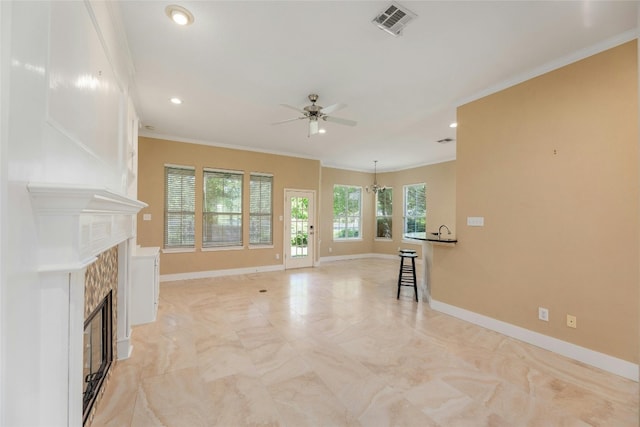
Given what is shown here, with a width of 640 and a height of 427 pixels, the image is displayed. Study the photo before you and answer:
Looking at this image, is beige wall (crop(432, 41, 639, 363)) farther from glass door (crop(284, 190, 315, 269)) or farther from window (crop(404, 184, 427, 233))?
window (crop(404, 184, 427, 233))

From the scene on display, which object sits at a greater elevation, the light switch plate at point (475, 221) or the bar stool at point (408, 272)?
the light switch plate at point (475, 221)

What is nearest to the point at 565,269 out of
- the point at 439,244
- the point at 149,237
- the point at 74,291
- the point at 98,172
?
the point at 439,244

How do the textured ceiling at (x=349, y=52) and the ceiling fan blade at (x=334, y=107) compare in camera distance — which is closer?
the textured ceiling at (x=349, y=52)

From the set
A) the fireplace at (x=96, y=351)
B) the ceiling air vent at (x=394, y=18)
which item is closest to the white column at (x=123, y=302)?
the fireplace at (x=96, y=351)

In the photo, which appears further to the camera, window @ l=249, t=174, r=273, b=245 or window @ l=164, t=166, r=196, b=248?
window @ l=249, t=174, r=273, b=245

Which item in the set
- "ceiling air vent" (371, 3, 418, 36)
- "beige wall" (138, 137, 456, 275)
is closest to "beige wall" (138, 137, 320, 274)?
"beige wall" (138, 137, 456, 275)

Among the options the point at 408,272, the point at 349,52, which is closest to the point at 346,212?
the point at 408,272

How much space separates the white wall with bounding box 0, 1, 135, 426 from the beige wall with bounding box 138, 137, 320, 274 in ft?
13.6

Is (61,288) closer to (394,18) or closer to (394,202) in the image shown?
(394,18)

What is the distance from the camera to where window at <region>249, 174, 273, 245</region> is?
602cm

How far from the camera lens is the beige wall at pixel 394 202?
6.99 meters

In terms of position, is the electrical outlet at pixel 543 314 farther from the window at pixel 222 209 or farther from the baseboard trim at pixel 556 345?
the window at pixel 222 209

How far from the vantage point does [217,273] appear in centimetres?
560

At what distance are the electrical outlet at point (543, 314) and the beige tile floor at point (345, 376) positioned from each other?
0.32m
